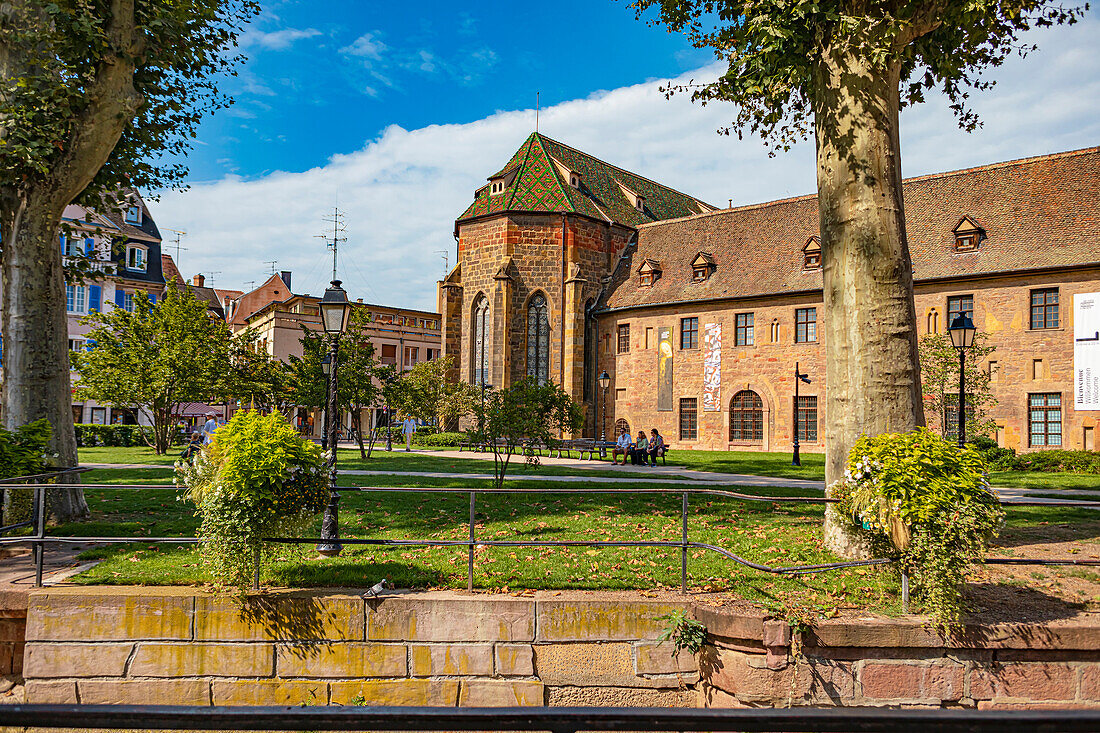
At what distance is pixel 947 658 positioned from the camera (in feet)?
19.5

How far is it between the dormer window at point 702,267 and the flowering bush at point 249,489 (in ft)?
110

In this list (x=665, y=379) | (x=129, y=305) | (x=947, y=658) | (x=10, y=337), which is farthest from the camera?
(x=129, y=305)

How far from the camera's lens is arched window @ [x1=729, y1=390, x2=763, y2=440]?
3538cm

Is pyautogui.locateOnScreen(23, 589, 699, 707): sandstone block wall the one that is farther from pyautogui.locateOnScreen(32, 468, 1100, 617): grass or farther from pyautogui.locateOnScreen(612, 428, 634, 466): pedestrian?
pyautogui.locateOnScreen(612, 428, 634, 466): pedestrian

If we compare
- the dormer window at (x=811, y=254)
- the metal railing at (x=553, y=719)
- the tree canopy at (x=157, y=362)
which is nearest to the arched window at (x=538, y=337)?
the dormer window at (x=811, y=254)

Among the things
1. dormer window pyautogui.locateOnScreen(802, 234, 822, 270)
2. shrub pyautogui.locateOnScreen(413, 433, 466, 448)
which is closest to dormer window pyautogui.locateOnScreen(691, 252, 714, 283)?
dormer window pyautogui.locateOnScreen(802, 234, 822, 270)

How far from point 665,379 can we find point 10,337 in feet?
104

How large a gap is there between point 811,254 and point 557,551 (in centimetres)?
2955

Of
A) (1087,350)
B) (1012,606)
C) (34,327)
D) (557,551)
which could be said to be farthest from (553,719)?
(1087,350)

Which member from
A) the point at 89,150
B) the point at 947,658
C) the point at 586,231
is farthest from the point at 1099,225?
the point at 89,150

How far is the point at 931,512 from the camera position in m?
5.81

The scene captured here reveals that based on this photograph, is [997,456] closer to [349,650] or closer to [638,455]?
[638,455]

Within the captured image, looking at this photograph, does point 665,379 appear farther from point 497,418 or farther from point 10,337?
point 10,337

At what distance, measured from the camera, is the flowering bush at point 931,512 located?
5.80 metres
